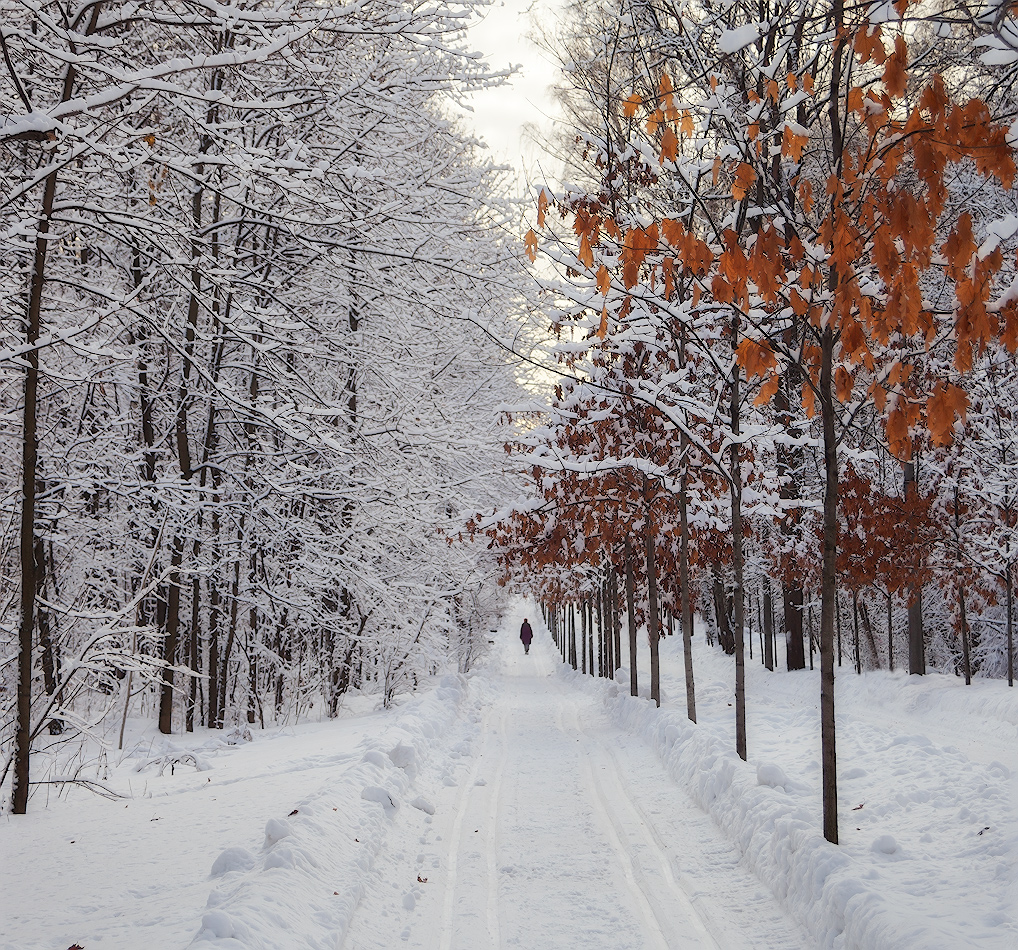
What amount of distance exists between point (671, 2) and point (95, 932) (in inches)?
322

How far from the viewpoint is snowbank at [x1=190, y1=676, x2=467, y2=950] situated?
13.6ft

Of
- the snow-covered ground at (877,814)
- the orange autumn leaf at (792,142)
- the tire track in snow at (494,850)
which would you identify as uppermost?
the orange autumn leaf at (792,142)

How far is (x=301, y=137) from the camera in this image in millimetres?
7871

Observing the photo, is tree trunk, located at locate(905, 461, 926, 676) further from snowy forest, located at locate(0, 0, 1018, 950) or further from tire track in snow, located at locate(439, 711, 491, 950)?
tire track in snow, located at locate(439, 711, 491, 950)

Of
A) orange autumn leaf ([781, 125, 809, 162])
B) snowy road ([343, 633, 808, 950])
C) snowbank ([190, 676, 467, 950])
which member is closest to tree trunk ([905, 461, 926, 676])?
snowy road ([343, 633, 808, 950])

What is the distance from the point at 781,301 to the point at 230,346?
32.3 feet

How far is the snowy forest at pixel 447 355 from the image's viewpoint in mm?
4727

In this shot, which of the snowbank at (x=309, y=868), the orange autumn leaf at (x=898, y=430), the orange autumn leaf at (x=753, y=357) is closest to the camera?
the orange autumn leaf at (x=898, y=430)

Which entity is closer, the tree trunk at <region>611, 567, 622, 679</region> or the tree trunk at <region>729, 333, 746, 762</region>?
the tree trunk at <region>729, 333, 746, 762</region>

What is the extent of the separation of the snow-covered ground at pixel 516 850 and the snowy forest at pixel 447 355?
0.11 m

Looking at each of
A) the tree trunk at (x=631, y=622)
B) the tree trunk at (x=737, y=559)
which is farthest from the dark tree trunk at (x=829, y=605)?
the tree trunk at (x=631, y=622)

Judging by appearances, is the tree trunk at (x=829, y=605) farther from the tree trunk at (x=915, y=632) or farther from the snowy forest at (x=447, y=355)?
the tree trunk at (x=915, y=632)

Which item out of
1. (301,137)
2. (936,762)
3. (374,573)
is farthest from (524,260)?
(936,762)

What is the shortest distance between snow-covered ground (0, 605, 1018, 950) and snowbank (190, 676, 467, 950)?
0.02m
